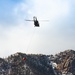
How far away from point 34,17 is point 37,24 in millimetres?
4514

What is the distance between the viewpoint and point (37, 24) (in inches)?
7259

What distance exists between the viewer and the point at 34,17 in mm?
187500
